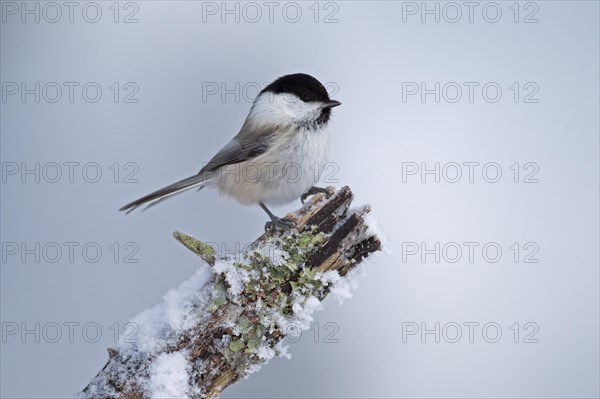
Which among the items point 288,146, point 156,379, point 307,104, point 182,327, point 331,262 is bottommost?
point 156,379

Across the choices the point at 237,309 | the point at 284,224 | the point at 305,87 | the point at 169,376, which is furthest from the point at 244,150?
the point at 169,376

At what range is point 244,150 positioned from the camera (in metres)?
2.91

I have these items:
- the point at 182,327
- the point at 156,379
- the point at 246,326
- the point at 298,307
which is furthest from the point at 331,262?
the point at 156,379

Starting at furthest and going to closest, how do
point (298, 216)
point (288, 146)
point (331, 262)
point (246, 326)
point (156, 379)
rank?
point (288, 146) → point (298, 216) → point (331, 262) → point (246, 326) → point (156, 379)

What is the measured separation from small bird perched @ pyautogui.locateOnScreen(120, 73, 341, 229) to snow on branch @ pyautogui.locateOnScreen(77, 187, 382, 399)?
745 millimetres

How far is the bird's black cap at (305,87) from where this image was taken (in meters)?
2.84

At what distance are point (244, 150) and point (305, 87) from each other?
0.41 m

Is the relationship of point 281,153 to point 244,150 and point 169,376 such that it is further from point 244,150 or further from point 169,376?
point 169,376

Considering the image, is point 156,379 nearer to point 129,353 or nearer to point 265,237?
point 129,353

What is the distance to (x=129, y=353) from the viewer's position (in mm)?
1795

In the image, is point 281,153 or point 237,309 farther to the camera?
point 281,153

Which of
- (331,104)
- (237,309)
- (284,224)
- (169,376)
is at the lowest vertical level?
(169,376)

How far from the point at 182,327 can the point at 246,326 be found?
0.19m

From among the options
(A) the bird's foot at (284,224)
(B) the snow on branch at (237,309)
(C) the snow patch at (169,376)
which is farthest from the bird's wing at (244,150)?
(C) the snow patch at (169,376)
